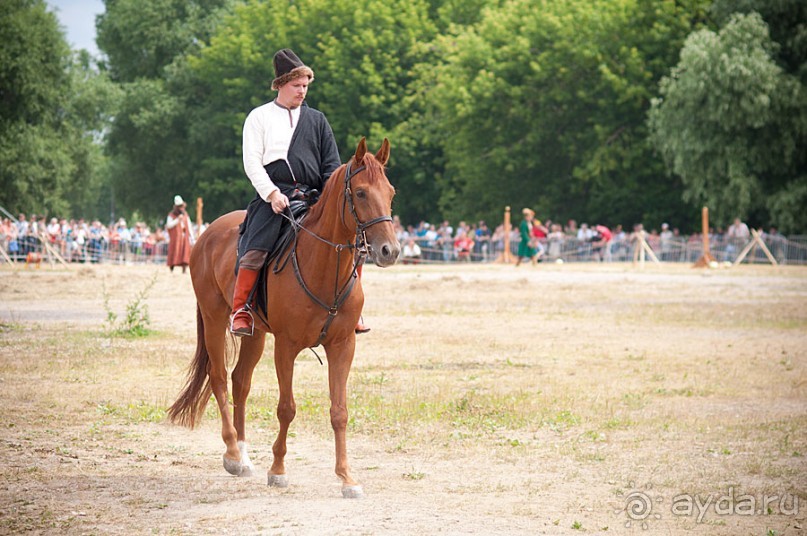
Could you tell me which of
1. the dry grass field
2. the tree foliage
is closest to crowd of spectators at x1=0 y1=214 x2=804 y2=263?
the tree foliage

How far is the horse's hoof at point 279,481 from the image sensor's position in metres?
8.89

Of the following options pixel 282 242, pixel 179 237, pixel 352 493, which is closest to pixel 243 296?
pixel 282 242

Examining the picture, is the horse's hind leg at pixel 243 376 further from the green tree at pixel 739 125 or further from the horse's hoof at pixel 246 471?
the green tree at pixel 739 125

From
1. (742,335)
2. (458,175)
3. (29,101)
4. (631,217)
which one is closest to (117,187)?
(29,101)

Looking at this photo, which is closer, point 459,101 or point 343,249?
point 343,249

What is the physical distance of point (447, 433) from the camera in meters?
11.3

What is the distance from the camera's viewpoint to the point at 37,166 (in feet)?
216

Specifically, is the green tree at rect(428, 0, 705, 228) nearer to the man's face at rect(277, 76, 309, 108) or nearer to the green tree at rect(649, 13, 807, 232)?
the green tree at rect(649, 13, 807, 232)

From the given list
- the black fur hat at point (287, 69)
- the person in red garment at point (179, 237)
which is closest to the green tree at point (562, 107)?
the person in red garment at point (179, 237)

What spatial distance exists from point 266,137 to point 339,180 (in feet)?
2.96

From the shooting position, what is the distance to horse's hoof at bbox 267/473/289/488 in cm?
889

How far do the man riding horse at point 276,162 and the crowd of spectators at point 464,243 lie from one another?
3646cm

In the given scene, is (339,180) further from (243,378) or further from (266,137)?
(243,378)

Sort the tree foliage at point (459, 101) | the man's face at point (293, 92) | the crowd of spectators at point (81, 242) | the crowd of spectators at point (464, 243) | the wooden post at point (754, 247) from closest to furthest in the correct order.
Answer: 1. the man's face at point (293, 92)
2. the crowd of spectators at point (81, 242)
3. the wooden post at point (754, 247)
4. the crowd of spectators at point (464, 243)
5. the tree foliage at point (459, 101)
